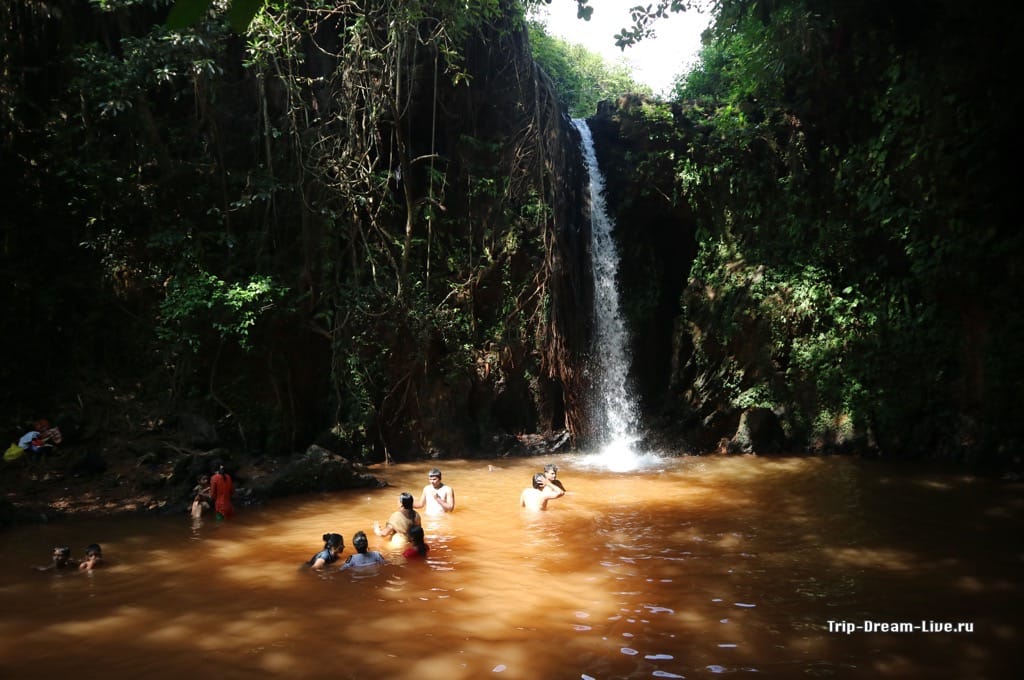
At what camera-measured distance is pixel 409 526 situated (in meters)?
6.78

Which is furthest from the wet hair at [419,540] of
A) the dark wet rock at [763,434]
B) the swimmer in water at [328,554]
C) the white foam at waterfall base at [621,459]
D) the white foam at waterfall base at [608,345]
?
the dark wet rock at [763,434]

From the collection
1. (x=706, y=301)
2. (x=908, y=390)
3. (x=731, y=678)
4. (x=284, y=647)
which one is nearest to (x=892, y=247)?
(x=908, y=390)

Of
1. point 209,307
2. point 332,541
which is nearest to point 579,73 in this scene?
point 209,307

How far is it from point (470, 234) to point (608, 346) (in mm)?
4091

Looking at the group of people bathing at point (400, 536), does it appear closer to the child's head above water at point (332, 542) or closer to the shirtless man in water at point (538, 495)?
the child's head above water at point (332, 542)

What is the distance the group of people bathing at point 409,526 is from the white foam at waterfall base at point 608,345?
4.64 m

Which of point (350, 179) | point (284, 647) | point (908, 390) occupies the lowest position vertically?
point (284, 647)

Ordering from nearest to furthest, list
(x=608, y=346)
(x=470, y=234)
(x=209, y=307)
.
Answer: (x=209, y=307)
(x=470, y=234)
(x=608, y=346)

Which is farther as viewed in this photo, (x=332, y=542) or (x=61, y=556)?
(x=332, y=542)

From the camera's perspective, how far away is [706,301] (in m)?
13.7

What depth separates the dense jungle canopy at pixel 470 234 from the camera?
10.0 meters

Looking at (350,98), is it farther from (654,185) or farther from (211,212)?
(654,185)

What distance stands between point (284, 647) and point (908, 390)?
10442 millimetres

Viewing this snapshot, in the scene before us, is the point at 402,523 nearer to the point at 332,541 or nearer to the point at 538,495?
the point at 332,541
